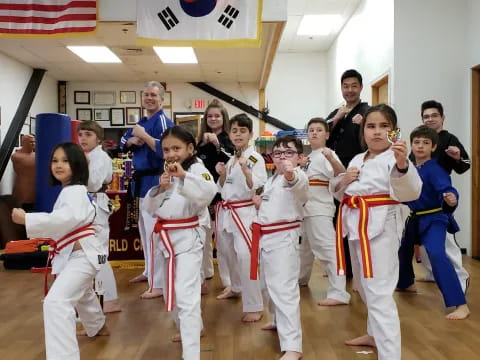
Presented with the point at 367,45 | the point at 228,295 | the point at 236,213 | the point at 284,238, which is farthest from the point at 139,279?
the point at 367,45

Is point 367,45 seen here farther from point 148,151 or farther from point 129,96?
point 129,96

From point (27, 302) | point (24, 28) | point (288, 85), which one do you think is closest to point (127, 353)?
point (27, 302)

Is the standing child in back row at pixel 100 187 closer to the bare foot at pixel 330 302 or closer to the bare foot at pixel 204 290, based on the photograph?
the bare foot at pixel 204 290

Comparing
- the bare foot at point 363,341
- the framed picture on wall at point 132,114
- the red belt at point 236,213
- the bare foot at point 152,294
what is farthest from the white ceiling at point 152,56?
the bare foot at point 363,341

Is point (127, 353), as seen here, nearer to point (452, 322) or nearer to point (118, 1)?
point (452, 322)

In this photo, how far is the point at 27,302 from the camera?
3.86 meters

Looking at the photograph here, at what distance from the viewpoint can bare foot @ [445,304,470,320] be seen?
330 centimetres

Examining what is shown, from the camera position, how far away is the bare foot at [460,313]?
330 cm

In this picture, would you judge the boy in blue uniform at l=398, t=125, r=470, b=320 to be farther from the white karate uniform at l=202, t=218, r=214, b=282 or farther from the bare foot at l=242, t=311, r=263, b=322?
the white karate uniform at l=202, t=218, r=214, b=282

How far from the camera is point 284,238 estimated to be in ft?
8.59

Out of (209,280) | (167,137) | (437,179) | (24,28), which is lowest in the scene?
(209,280)

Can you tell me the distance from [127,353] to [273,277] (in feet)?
2.85

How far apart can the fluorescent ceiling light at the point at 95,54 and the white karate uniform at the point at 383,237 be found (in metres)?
5.68

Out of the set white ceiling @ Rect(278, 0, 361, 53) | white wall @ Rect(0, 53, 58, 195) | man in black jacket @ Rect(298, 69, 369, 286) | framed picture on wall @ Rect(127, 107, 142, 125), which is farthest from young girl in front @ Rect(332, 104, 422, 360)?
framed picture on wall @ Rect(127, 107, 142, 125)
